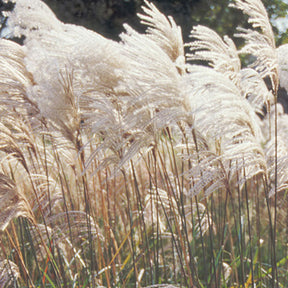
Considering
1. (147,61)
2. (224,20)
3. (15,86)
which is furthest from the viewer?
(224,20)

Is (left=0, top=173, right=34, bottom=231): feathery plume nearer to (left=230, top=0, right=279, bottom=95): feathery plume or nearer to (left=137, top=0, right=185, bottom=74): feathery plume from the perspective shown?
(left=137, top=0, right=185, bottom=74): feathery plume

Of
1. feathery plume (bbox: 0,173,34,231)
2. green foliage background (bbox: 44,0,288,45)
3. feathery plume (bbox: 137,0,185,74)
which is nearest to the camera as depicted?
feathery plume (bbox: 0,173,34,231)

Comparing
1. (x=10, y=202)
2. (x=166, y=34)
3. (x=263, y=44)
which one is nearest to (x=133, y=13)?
(x=166, y=34)

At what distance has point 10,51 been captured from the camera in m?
2.15

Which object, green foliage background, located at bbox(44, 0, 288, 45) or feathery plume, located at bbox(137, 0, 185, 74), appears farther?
green foliage background, located at bbox(44, 0, 288, 45)

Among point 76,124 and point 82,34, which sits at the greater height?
point 82,34

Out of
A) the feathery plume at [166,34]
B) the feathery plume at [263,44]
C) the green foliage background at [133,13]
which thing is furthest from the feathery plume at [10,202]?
the green foliage background at [133,13]

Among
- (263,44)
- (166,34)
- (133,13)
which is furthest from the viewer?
(133,13)

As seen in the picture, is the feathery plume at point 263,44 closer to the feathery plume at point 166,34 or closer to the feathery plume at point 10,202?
the feathery plume at point 166,34

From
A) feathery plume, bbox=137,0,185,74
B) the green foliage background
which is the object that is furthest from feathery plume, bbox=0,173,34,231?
the green foliage background

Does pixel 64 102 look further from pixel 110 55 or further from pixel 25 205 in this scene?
pixel 25 205

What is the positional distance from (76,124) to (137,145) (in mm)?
288

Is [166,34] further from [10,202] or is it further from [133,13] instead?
[133,13]

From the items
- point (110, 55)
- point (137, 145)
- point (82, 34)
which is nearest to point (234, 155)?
point (137, 145)
